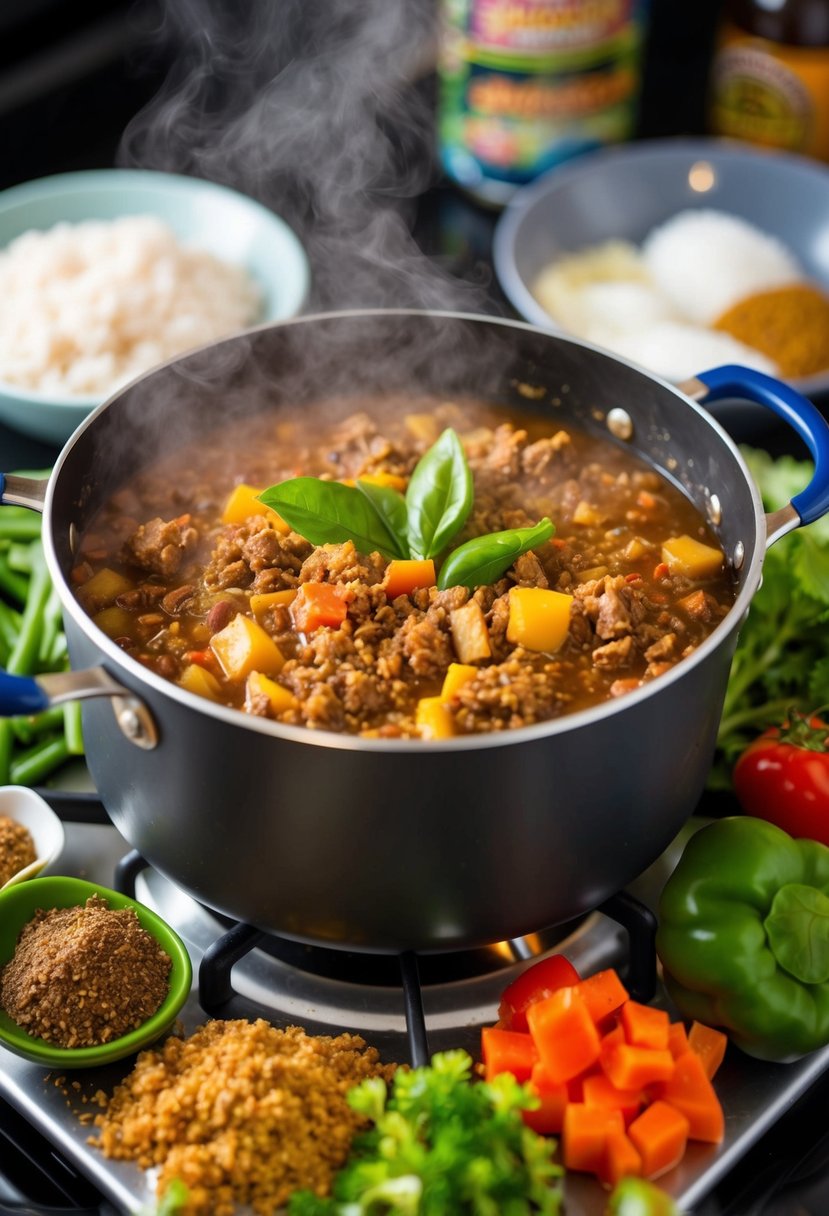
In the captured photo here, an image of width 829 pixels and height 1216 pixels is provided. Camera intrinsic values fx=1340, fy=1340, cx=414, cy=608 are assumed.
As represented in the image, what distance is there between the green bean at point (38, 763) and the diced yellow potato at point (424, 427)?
0.84 meters

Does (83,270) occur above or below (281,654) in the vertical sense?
below

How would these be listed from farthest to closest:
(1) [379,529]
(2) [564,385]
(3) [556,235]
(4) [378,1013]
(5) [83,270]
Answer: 1. (3) [556,235]
2. (5) [83,270]
3. (2) [564,385]
4. (1) [379,529]
5. (4) [378,1013]

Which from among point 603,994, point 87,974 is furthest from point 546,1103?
point 87,974

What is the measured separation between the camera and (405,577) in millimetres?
2018

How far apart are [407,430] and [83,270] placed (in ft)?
4.28

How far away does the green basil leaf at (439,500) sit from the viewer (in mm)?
2031

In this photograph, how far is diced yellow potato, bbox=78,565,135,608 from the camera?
2.10 metres

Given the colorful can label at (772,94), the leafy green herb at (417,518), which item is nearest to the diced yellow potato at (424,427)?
the leafy green herb at (417,518)

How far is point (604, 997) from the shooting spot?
1.79 m

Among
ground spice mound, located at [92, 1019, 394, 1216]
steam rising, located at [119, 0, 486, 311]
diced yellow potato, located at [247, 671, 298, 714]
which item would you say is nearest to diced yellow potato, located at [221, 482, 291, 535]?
diced yellow potato, located at [247, 671, 298, 714]

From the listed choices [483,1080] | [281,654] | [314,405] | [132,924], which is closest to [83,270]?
[314,405]

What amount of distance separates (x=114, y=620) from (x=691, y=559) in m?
0.93

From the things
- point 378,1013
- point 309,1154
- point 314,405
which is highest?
point 314,405

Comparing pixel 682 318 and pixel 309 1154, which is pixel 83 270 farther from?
pixel 309 1154
